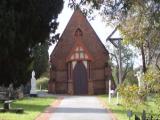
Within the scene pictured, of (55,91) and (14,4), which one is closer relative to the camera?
(14,4)

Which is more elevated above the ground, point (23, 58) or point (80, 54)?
point (80, 54)

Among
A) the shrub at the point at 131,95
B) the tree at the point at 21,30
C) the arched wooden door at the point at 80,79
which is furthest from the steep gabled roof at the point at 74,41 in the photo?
the shrub at the point at 131,95

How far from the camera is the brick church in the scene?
62.2 m

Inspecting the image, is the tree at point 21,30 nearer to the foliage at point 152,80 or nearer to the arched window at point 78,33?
the foliage at point 152,80

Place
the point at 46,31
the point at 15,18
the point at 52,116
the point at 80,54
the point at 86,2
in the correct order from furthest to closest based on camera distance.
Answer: the point at 80,54 < the point at 52,116 < the point at 46,31 < the point at 15,18 < the point at 86,2

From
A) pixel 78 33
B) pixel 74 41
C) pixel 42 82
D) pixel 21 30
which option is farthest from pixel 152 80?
pixel 42 82

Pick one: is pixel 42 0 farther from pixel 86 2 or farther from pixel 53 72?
pixel 53 72

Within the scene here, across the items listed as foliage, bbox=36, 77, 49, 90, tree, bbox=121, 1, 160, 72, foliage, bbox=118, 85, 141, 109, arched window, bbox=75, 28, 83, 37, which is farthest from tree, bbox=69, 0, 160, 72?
foliage, bbox=36, 77, 49, 90

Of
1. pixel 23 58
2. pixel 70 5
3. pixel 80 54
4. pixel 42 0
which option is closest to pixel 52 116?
pixel 23 58

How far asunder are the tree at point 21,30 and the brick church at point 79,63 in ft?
136

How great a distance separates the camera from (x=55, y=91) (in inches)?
2496

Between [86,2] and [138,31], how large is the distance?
16.4 ft

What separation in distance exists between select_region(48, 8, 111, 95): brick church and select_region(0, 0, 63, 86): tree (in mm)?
41522

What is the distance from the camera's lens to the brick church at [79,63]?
204 feet
